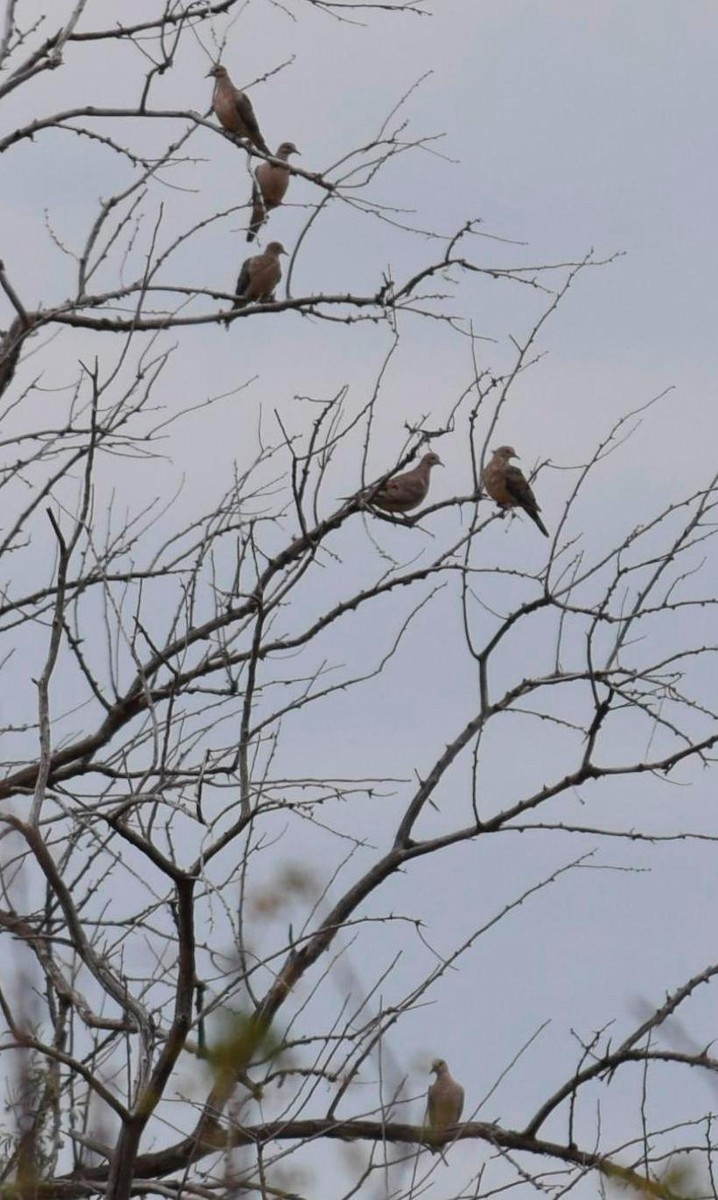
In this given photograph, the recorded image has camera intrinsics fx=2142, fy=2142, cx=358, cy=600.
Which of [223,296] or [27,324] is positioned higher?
[223,296]

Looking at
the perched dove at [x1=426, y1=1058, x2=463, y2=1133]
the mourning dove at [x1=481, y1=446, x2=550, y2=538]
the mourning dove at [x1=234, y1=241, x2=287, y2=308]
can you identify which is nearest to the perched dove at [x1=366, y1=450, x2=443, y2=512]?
the mourning dove at [x1=481, y1=446, x2=550, y2=538]

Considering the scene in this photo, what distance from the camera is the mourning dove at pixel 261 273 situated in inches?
400

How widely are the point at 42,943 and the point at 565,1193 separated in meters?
1.57

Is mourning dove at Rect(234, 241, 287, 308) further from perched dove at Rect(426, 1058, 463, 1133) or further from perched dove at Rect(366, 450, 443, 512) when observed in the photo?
perched dove at Rect(426, 1058, 463, 1133)

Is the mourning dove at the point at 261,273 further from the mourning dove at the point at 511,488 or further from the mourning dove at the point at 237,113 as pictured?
the mourning dove at the point at 511,488

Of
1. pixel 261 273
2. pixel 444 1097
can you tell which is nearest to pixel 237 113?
pixel 261 273

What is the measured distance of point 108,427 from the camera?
22.9 feet

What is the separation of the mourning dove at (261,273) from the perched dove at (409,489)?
108 centimetres

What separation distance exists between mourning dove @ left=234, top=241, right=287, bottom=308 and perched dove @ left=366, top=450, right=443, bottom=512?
1076mm

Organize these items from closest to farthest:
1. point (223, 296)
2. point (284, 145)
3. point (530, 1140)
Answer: point (530, 1140) → point (223, 296) → point (284, 145)

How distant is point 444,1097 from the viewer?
9562 millimetres

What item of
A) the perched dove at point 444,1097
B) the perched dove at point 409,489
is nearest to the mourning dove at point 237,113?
the perched dove at point 409,489

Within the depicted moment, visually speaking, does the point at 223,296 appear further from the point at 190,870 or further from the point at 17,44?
the point at 190,870

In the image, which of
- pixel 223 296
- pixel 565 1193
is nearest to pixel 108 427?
pixel 223 296
